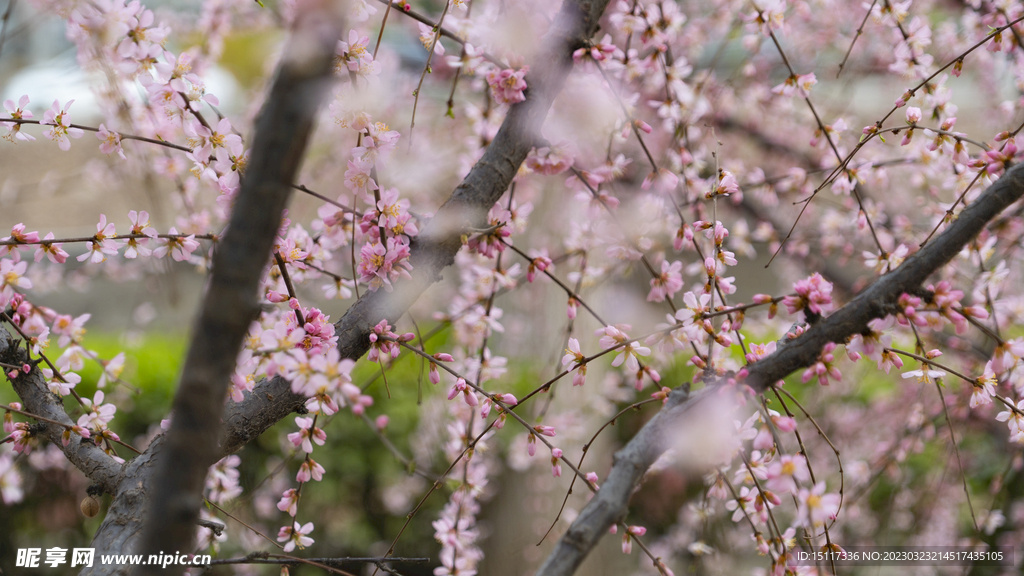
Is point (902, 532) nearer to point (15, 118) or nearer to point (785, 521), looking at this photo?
point (785, 521)

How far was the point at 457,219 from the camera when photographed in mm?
1161

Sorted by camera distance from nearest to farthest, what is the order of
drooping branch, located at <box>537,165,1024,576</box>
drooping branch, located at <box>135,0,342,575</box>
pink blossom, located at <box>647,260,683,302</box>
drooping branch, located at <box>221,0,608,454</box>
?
drooping branch, located at <box>135,0,342,575</box>, drooping branch, located at <box>537,165,1024,576</box>, drooping branch, located at <box>221,0,608,454</box>, pink blossom, located at <box>647,260,683,302</box>

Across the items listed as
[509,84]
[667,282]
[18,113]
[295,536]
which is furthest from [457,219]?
[18,113]

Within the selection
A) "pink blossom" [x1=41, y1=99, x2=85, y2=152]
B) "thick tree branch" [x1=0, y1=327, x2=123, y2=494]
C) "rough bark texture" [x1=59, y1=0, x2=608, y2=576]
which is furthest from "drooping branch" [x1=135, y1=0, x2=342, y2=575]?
"pink blossom" [x1=41, y1=99, x2=85, y2=152]

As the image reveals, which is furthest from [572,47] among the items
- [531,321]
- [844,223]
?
[531,321]

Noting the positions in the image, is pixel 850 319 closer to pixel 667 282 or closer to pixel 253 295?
pixel 667 282

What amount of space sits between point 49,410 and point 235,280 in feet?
3.11

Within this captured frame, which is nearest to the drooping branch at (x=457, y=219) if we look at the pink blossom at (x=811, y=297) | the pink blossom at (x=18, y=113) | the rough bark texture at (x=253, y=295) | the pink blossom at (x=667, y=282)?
the rough bark texture at (x=253, y=295)

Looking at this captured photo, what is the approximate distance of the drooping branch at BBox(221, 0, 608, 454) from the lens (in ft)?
3.48

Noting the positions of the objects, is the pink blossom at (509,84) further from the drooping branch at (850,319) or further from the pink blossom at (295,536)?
the pink blossom at (295,536)

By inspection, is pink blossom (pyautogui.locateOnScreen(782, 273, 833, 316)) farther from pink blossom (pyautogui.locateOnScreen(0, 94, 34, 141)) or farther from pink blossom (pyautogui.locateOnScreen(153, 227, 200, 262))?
pink blossom (pyautogui.locateOnScreen(0, 94, 34, 141))

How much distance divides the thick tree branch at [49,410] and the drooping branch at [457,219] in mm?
258

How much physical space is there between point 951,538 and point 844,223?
2.08 meters

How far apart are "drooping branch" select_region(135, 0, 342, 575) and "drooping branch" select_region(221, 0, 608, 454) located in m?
0.52
